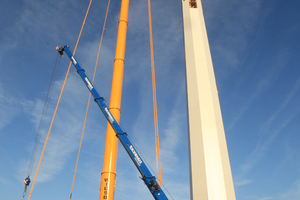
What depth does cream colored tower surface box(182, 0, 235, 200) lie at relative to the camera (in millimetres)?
2408

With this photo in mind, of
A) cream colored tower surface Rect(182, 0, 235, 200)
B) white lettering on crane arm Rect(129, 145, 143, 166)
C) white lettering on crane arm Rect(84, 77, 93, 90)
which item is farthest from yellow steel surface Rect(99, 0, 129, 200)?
cream colored tower surface Rect(182, 0, 235, 200)

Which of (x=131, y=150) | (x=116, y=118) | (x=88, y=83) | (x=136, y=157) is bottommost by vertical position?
(x=136, y=157)

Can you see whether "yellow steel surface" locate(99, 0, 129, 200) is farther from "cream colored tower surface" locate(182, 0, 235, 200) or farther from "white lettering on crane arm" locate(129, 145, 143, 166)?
"cream colored tower surface" locate(182, 0, 235, 200)

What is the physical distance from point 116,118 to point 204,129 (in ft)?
30.5

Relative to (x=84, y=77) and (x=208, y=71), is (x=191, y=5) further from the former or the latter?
(x=84, y=77)

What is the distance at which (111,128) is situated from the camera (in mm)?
11219

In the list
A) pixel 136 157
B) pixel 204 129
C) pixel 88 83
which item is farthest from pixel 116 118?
pixel 204 129

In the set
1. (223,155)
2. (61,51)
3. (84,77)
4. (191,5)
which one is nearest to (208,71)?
(223,155)

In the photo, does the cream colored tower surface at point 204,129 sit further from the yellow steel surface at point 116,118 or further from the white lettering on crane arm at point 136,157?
the yellow steel surface at point 116,118

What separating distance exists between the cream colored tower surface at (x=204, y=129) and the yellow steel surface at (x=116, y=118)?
8.38 metres

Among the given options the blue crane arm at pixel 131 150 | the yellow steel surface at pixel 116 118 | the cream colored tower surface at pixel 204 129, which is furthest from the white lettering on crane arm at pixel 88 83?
the cream colored tower surface at pixel 204 129

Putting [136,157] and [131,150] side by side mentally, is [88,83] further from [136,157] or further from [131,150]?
[136,157]

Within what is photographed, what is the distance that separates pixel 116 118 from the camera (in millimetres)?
11633

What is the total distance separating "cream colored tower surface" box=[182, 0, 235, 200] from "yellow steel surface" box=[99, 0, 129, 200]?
27.5 ft
